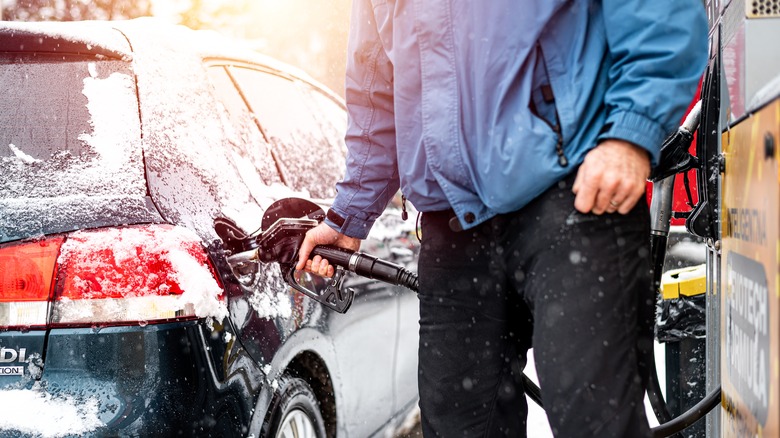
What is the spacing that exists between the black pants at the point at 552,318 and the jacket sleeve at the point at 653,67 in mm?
173

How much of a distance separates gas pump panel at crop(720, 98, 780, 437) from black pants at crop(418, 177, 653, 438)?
6.9 inches

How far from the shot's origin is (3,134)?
2.25m

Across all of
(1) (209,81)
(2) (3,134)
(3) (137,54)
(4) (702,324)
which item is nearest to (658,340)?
(4) (702,324)

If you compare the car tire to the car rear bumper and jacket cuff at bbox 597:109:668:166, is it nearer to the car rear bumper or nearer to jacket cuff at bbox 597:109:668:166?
the car rear bumper

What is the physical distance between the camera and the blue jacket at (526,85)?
5.19ft

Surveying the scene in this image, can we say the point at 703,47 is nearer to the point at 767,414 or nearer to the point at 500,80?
the point at 500,80

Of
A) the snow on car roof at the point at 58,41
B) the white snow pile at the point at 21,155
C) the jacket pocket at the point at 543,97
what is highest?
the snow on car roof at the point at 58,41

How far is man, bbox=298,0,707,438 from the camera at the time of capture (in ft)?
5.23

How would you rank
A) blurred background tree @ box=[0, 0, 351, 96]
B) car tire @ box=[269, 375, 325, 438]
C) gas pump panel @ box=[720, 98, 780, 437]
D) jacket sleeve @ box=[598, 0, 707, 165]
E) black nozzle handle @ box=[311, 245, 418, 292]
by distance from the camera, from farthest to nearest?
blurred background tree @ box=[0, 0, 351, 96] → car tire @ box=[269, 375, 325, 438] → black nozzle handle @ box=[311, 245, 418, 292] → jacket sleeve @ box=[598, 0, 707, 165] → gas pump panel @ box=[720, 98, 780, 437]

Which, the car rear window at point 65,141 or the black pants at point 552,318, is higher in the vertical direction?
the car rear window at point 65,141

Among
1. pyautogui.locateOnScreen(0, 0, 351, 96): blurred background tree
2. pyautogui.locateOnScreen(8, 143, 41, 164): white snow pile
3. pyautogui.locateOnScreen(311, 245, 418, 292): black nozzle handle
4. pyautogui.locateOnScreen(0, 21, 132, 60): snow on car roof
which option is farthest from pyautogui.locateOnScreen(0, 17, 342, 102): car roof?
pyautogui.locateOnScreen(0, 0, 351, 96): blurred background tree

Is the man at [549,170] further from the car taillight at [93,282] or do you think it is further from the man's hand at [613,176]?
the car taillight at [93,282]

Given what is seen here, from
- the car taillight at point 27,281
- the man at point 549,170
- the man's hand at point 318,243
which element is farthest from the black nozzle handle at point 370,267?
the car taillight at point 27,281

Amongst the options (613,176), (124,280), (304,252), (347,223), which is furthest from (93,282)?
(613,176)
